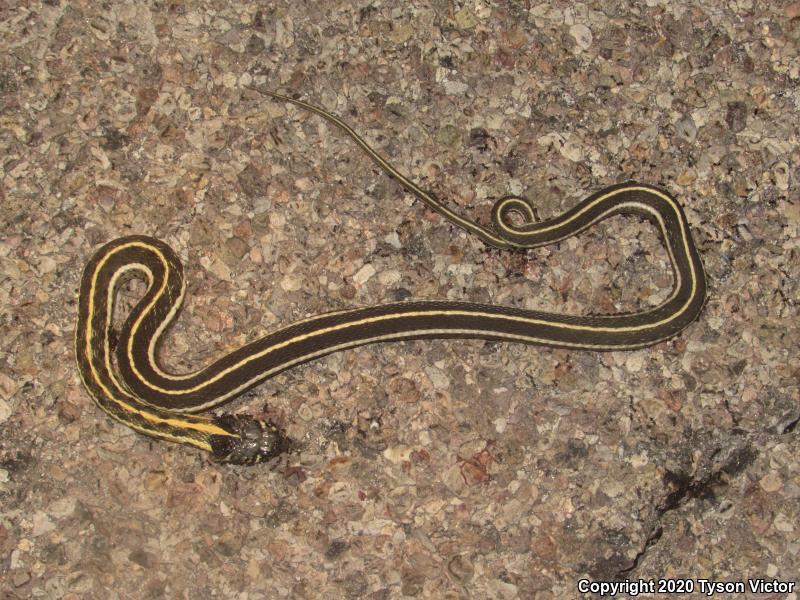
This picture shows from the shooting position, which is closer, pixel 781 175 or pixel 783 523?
pixel 783 523

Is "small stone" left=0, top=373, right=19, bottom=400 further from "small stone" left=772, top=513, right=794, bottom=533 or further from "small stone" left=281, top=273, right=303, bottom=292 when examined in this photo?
"small stone" left=772, top=513, right=794, bottom=533

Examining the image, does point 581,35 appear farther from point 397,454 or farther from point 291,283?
point 397,454

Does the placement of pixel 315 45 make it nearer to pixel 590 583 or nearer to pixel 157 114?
pixel 157 114

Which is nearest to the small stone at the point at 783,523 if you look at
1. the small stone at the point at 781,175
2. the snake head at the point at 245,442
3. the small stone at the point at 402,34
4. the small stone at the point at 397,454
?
the small stone at the point at 781,175

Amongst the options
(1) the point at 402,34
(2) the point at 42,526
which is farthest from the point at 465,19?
(2) the point at 42,526

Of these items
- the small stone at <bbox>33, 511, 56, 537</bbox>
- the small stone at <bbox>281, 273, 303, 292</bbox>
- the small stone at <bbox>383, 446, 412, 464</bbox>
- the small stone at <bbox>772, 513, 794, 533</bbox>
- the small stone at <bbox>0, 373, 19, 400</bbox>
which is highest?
the small stone at <bbox>281, 273, 303, 292</bbox>

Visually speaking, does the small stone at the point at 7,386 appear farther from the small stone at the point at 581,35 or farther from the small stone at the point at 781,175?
the small stone at the point at 781,175

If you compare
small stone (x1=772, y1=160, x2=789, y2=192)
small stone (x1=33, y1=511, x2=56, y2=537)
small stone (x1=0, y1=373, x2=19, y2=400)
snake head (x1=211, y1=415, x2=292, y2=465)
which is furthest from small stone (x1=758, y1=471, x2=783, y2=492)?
small stone (x1=0, y1=373, x2=19, y2=400)

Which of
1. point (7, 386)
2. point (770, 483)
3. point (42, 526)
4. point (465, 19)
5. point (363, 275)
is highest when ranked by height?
point (465, 19)
